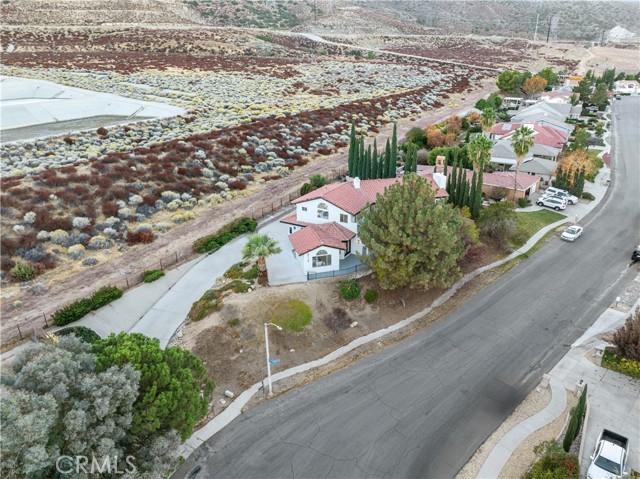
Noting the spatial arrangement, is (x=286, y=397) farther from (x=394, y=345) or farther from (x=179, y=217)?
(x=179, y=217)

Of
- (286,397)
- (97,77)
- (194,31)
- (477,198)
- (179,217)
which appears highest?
(194,31)

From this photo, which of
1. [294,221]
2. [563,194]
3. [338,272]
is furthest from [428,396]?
[563,194]

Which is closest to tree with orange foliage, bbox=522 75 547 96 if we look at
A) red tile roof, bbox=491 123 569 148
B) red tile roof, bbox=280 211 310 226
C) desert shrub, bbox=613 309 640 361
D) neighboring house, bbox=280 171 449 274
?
red tile roof, bbox=491 123 569 148

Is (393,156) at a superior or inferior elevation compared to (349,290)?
superior

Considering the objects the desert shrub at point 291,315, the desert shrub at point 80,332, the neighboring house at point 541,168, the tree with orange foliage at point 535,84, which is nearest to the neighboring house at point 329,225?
the desert shrub at point 291,315

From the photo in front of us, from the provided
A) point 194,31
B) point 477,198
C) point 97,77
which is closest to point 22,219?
point 477,198

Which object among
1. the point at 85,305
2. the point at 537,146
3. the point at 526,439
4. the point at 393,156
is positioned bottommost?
the point at 526,439

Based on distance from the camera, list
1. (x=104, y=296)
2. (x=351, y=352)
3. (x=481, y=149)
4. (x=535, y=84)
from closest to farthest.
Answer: (x=351, y=352) → (x=104, y=296) → (x=481, y=149) → (x=535, y=84)

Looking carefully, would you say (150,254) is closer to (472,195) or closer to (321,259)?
(321,259)
